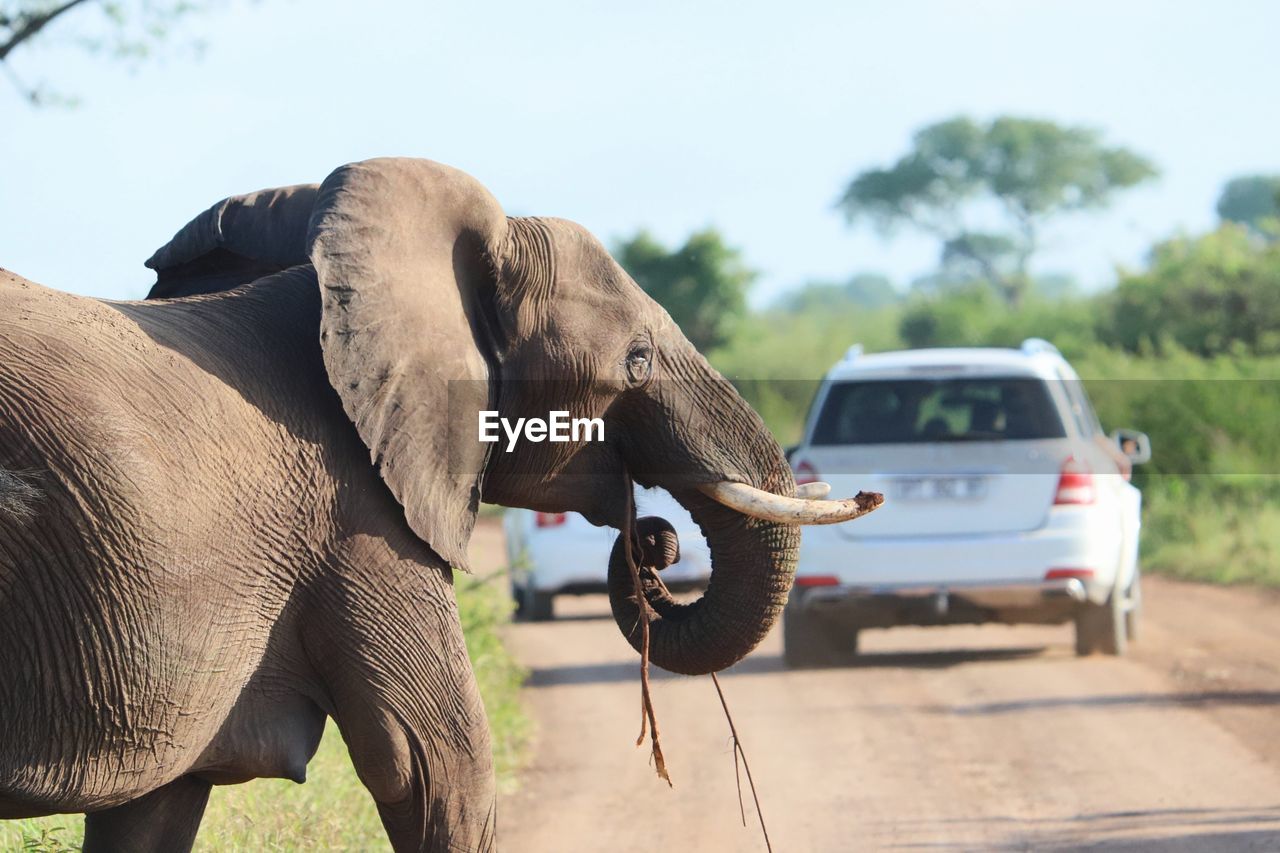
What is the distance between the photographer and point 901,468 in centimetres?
1114

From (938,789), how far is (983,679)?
3.28m

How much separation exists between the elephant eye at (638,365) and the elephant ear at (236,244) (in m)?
0.91

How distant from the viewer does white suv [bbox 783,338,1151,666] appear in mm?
11070

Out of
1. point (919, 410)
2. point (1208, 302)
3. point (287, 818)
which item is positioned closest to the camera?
point (287, 818)

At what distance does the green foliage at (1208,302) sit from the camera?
1124 inches

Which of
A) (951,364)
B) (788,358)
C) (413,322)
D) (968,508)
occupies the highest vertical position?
(413,322)

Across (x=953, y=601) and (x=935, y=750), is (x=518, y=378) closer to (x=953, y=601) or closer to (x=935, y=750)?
(x=935, y=750)

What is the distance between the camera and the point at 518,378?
15.9 ft

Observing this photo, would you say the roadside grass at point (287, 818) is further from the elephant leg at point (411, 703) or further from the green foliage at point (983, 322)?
the green foliage at point (983, 322)

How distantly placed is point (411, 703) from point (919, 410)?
751cm

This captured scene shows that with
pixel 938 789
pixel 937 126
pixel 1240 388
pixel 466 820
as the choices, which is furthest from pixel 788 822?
pixel 937 126

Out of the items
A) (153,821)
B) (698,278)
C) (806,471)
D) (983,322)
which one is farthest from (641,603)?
(983,322)

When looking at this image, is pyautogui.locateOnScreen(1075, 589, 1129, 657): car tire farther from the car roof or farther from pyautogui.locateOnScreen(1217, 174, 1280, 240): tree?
pyautogui.locateOnScreen(1217, 174, 1280, 240): tree

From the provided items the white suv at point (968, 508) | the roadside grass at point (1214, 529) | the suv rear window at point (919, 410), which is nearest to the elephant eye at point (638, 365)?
the white suv at point (968, 508)
